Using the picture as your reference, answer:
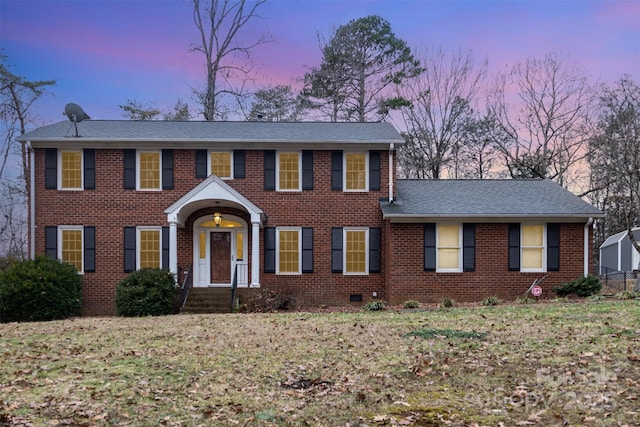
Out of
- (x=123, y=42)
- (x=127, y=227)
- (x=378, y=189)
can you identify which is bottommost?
(x=127, y=227)

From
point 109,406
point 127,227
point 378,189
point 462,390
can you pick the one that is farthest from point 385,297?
point 109,406

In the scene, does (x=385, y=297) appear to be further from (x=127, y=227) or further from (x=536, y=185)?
(x=127, y=227)

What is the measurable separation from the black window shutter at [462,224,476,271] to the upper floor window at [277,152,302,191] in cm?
545

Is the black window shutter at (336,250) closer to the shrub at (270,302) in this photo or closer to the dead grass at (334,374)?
the shrub at (270,302)

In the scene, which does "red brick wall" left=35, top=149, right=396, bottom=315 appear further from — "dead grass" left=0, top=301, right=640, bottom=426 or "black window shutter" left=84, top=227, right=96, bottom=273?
"dead grass" left=0, top=301, right=640, bottom=426

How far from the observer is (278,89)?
31141 mm

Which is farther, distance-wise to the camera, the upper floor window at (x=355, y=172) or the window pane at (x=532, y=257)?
the upper floor window at (x=355, y=172)

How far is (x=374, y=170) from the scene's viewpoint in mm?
18062

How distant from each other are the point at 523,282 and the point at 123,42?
16.4m

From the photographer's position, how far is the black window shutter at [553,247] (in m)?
17.5

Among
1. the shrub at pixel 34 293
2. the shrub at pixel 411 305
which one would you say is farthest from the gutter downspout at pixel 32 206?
the shrub at pixel 411 305

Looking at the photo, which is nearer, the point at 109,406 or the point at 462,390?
the point at 109,406

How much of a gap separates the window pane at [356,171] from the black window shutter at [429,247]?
2396mm

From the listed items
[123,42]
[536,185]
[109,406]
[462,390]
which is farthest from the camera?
[123,42]
